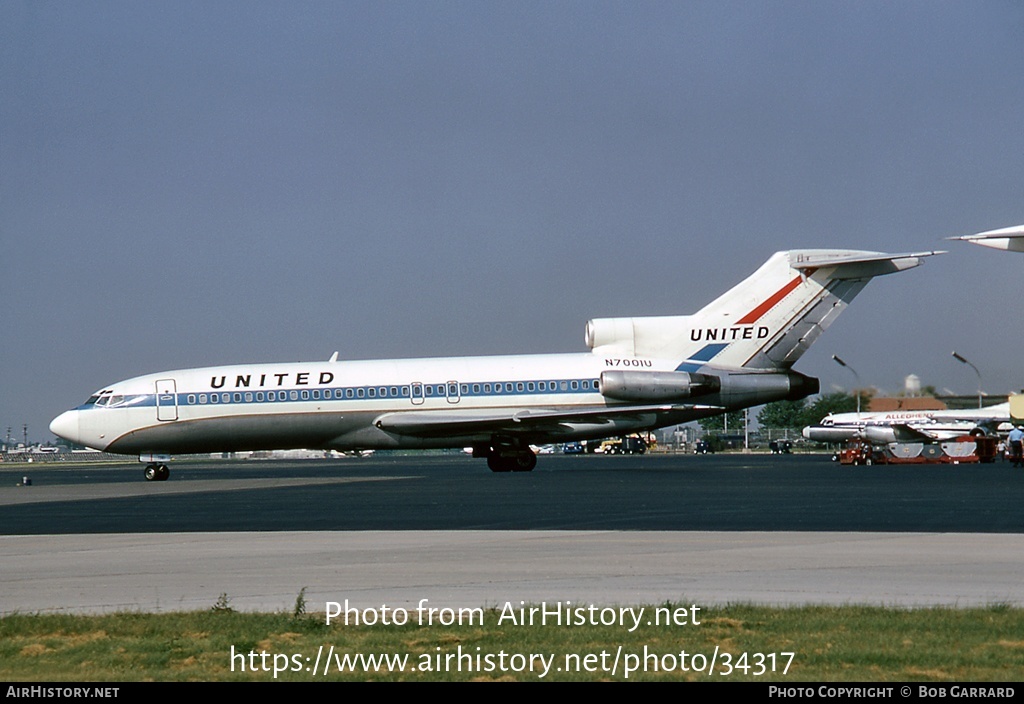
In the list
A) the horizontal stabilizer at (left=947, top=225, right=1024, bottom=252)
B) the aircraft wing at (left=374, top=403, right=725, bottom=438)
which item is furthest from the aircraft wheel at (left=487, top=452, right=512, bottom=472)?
the horizontal stabilizer at (left=947, top=225, right=1024, bottom=252)

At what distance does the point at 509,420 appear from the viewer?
40188 millimetres

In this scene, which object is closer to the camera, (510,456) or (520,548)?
(520,548)

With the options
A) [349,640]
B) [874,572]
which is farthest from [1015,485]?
[349,640]

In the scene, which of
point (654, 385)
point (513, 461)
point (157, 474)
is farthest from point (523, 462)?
point (157, 474)

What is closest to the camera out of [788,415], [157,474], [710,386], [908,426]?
[157,474]

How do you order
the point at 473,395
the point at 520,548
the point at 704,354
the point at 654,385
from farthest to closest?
the point at 704,354
the point at 473,395
the point at 654,385
the point at 520,548

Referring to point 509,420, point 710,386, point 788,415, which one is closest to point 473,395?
point 509,420

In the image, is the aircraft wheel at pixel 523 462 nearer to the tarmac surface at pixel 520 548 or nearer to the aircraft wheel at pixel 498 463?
the aircraft wheel at pixel 498 463

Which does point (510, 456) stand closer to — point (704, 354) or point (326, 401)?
point (326, 401)

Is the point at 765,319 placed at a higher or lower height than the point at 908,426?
higher

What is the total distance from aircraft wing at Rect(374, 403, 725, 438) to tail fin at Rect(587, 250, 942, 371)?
2.53 m

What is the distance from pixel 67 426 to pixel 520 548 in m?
30.9

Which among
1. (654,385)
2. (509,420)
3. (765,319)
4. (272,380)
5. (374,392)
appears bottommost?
(509,420)

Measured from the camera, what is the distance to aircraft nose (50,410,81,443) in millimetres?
41594
